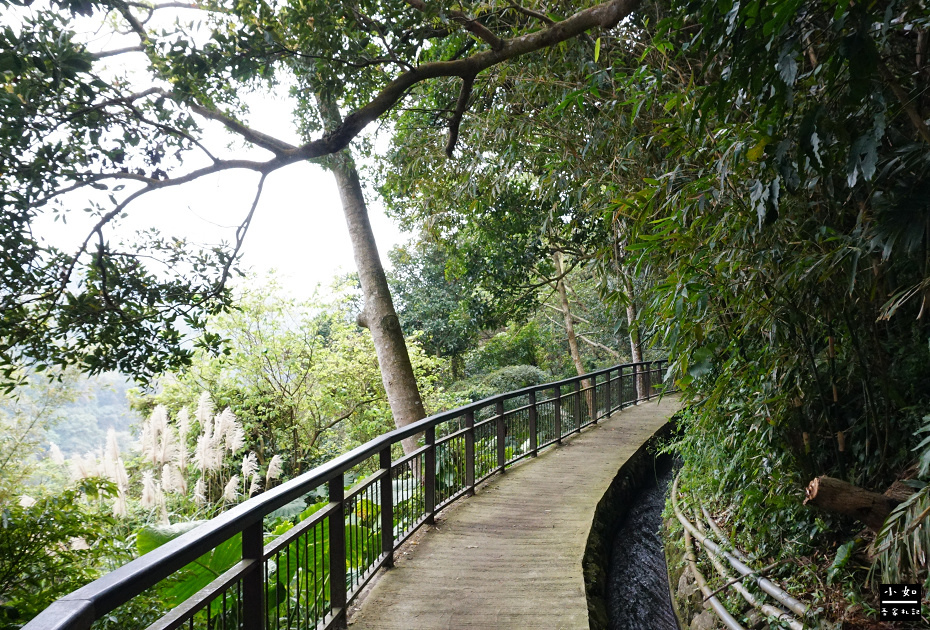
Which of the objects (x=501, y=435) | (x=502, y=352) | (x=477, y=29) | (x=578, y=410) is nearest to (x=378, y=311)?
(x=501, y=435)

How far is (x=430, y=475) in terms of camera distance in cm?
497

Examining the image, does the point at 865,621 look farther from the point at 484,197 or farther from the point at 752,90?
the point at 484,197

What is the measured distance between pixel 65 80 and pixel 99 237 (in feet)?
4.33

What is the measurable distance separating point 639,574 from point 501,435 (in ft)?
7.27

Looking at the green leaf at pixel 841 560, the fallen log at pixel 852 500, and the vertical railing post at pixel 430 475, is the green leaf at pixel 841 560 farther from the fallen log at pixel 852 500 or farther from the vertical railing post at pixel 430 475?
the vertical railing post at pixel 430 475

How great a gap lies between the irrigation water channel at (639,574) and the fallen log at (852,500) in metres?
2.33

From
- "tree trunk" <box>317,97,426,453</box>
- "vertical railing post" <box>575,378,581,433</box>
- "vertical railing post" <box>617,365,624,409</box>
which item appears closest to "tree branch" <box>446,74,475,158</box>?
"tree trunk" <box>317,97,426,453</box>

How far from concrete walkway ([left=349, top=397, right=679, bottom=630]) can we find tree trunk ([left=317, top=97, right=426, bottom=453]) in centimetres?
189

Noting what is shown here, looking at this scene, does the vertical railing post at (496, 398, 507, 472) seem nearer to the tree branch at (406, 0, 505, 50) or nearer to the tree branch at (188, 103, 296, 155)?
the tree branch at (188, 103, 296, 155)

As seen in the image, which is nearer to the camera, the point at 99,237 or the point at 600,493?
the point at 99,237

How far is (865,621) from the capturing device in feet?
8.24

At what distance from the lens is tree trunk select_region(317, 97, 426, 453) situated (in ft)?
25.7

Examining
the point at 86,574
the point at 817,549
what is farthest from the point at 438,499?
the point at 817,549

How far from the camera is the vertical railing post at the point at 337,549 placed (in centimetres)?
316
